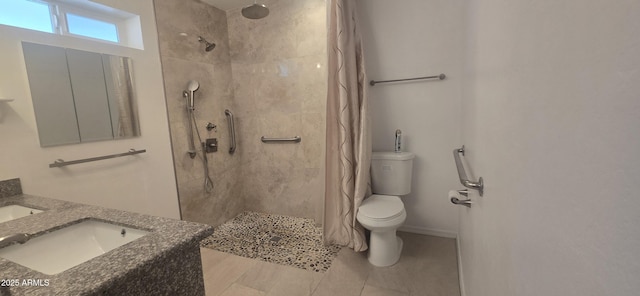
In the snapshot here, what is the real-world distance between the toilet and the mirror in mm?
1911

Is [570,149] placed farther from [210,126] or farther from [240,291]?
[210,126]

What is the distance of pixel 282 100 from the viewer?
2.62 meters

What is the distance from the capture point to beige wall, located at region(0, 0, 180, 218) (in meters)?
1.36

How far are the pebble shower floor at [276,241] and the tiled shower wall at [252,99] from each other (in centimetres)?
15

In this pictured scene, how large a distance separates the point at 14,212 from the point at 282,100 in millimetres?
1954

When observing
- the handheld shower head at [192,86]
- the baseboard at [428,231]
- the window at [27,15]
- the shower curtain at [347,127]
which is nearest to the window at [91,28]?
the window at [27,15]

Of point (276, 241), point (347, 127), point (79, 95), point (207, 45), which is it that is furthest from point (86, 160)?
point (347, 127)

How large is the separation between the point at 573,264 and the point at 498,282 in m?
0.43

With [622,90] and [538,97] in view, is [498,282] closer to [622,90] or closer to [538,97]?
[538,97]

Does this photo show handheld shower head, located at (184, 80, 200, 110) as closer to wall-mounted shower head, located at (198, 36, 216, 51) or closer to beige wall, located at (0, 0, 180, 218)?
beige wall, located at (0, 0, 180, 218)

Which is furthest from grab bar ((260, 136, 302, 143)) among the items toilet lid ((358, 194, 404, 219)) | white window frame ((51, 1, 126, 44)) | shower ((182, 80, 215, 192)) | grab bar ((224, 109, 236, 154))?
white window frame ((51, 1, 126, 44))

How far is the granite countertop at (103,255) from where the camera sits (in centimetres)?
57

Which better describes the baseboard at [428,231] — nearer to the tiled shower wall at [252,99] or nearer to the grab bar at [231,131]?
the tiled shower wall at [252,99]

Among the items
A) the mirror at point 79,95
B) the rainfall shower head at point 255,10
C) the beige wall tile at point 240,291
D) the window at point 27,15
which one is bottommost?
the beige wall tile at point 240,291
